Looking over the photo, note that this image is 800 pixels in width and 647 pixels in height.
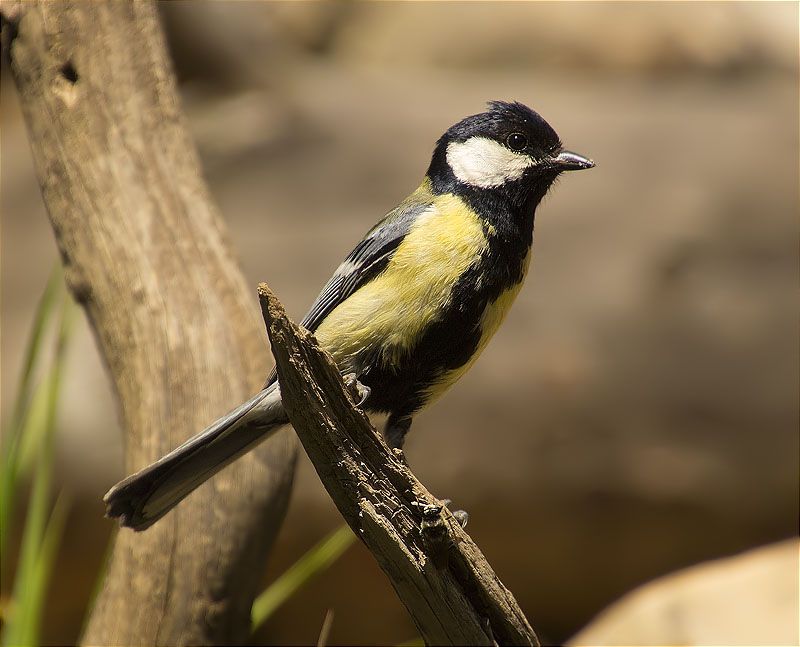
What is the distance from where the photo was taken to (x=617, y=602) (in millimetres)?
4945

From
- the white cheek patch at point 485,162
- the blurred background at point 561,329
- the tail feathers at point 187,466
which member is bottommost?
the blurred background at point 561,329

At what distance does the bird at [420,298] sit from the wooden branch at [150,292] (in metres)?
0.34

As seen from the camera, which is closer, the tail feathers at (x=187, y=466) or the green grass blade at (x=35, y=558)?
the tail feathers at (x=187, y=466)

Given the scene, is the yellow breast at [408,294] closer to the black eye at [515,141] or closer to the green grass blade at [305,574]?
the black eye at [515,141]

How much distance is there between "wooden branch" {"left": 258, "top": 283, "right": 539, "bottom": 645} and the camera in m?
1.73

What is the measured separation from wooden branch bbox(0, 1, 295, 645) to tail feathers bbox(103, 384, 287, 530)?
12.6 inches

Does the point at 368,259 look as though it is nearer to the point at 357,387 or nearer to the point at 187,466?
the point at 357,387

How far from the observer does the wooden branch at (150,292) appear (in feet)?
8.02

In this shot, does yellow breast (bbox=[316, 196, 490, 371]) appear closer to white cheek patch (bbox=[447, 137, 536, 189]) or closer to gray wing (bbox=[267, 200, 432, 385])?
gray wing (bbox=[267, 200, 432, 385])

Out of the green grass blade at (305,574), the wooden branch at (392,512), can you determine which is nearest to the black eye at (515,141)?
the wooden branch at (392,512)

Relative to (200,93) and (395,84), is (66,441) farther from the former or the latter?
(395,84)

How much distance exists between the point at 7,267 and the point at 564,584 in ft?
13.1

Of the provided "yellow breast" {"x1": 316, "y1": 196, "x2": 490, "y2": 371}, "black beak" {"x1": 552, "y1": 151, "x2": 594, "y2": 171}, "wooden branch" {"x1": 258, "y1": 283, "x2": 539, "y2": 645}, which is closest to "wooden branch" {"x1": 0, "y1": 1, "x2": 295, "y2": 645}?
A: "yellow breast" {"x1": 316, "y1": 196, "x2": 490, "y2": 371}

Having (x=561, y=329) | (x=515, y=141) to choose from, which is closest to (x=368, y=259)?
(x=515, y=141)
